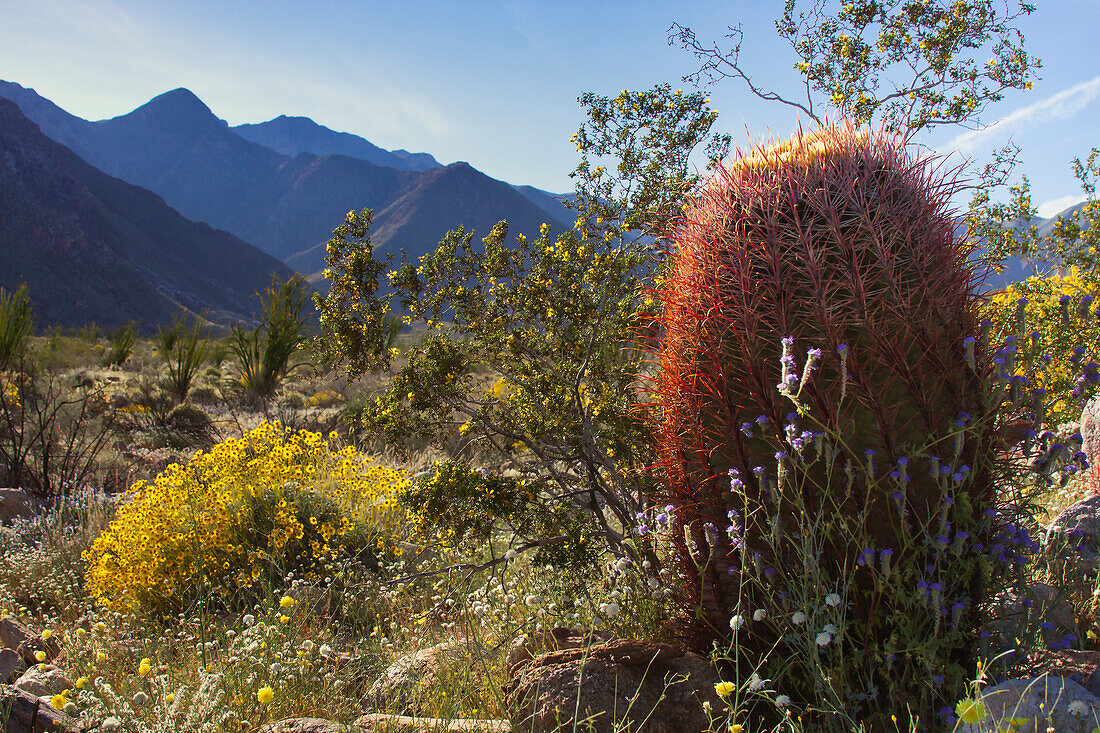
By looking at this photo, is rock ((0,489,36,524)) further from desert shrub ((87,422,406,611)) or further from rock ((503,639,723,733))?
rock ((503,639,723,733))

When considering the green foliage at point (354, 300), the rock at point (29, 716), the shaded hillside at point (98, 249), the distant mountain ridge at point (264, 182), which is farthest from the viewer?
the distant mountain ridge at point (264, 182)

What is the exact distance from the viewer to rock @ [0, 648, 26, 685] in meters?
3.52

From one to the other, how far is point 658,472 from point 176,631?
10.6ft

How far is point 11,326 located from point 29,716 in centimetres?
1178

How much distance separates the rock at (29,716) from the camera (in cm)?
259

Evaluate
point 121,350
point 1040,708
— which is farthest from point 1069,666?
point 121,350

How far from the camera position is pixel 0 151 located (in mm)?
67625

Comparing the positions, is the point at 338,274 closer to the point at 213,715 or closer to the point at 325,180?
the point at 213,715

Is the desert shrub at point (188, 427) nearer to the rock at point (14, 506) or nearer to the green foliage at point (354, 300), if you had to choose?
the rock at point (14, 506)

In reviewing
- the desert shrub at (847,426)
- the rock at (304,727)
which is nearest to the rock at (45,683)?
the rock at (304,727)

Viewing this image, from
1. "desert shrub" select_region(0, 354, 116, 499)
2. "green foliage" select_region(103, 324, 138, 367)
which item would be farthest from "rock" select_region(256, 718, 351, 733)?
"green foliage" select_region(103, 324, 138, 367)

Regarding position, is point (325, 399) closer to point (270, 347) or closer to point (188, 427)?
point (270, 347)

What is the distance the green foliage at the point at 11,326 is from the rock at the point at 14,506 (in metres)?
6.17

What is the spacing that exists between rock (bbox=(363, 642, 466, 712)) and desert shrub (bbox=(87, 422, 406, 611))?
1.38 metres
